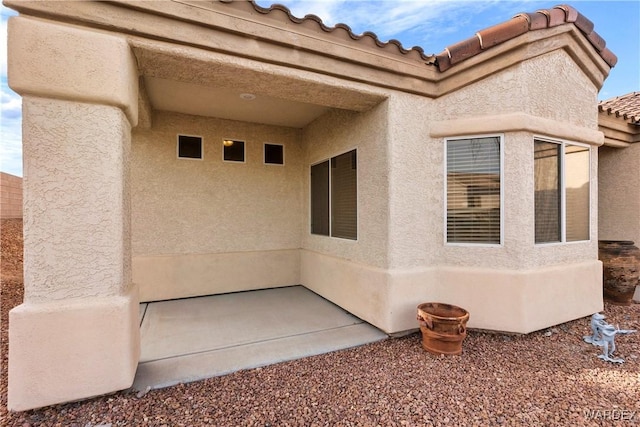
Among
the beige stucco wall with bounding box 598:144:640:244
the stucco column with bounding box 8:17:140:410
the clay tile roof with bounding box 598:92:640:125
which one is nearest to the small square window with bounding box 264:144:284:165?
the stucco column with bounding box 8:17:140:410

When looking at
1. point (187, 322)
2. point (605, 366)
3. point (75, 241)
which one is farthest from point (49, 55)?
point (605, 366)

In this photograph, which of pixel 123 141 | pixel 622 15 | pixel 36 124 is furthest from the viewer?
pixel 622 15

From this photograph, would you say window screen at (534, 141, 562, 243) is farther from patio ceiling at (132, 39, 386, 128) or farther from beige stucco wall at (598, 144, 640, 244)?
beige stucco wall at (598, 144, 640, 244)

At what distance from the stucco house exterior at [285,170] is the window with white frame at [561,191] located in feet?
0.15

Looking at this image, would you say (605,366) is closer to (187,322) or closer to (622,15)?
(187,322)

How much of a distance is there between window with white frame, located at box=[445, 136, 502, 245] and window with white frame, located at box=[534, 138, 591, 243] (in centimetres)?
88

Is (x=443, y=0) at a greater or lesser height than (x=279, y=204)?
greater

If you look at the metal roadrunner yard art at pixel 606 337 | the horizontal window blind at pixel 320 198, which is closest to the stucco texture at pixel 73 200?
the horizontal window blind at pixel 320 198

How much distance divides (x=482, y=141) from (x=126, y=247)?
6444mm

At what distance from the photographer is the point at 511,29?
16.9ft

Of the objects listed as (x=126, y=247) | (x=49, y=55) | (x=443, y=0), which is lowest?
(x=126, y=247)

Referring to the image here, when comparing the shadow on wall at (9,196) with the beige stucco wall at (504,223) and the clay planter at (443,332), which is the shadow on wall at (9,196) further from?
the clay planter at (443,332)

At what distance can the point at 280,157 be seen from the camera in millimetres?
9094

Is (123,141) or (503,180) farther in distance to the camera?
(503,180)
